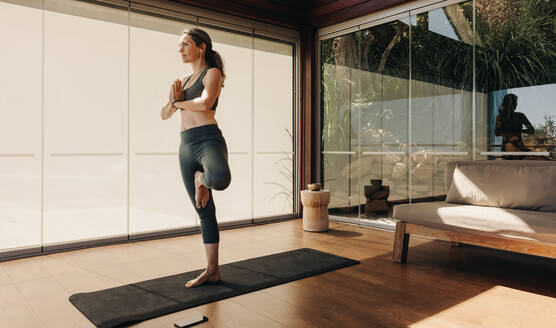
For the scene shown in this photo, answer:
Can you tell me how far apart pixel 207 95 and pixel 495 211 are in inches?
84.9

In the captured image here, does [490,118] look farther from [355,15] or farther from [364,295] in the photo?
[364,295]

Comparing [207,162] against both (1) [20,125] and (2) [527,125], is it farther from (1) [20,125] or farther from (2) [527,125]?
(2) [527,125]

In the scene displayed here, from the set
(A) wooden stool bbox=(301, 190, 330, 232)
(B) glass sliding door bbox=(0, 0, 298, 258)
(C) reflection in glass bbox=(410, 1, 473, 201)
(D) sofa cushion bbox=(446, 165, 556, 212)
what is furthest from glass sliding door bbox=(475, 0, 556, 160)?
(B) glass sliding door bbox=(0, 0, 298, 258)

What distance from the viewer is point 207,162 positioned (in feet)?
7.79

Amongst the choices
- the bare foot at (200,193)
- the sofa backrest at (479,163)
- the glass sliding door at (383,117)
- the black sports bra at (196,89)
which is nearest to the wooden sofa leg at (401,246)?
the sofa backrest at (479,163)

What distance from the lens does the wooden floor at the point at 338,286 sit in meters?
2.09

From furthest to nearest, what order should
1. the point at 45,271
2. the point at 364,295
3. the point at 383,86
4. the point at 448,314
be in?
the point at 383,86 → the point at 45,271 → the point at 364,295 → the point at 448,314

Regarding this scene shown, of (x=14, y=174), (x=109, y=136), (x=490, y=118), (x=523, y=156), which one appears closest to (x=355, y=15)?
(x=490, y=118)

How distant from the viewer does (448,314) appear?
2146 mm

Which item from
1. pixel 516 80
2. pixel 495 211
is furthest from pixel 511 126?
pixel 495 211

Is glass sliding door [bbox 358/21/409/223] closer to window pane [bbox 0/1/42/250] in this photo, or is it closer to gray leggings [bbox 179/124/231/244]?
gray leggings [bbox 179/124/231/244]

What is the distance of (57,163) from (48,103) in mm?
534

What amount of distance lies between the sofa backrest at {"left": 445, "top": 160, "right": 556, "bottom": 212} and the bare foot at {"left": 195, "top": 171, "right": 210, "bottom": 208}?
221cm

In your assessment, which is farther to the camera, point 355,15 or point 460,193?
point 355,15
